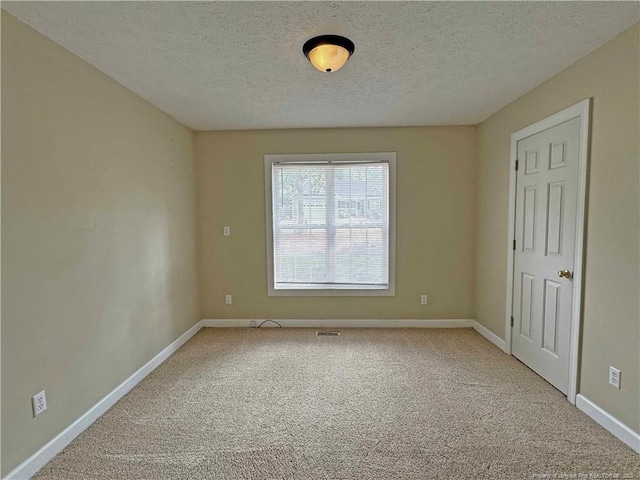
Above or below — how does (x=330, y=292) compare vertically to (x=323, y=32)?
below

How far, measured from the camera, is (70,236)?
1.91 meters

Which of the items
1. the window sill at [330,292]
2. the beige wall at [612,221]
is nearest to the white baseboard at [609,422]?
the beige wall at [612,221]

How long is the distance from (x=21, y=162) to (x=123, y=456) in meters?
1.72

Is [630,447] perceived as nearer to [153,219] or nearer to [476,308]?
[476,308]

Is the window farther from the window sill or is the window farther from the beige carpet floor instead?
the beige carpet floor

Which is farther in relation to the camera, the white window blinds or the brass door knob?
the white window blinds

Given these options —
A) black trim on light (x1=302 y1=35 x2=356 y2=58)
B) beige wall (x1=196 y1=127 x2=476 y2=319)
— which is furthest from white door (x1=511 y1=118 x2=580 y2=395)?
black trim on light (x1=302 y1=35 x2=356 y2=58)

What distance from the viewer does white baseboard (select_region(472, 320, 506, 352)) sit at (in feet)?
10.2

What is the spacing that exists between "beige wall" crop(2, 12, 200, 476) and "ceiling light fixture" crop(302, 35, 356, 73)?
5.04 ft

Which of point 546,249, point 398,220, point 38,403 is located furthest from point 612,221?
point 38,403

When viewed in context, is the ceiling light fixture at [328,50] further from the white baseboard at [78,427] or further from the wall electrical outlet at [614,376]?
the white baseboard at [78,427]

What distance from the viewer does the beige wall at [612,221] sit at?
1733 mm

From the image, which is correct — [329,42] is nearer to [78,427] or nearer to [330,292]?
[330,292]

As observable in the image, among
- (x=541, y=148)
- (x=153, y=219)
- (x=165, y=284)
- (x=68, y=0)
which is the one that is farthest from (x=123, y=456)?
(x=541, y=148)
